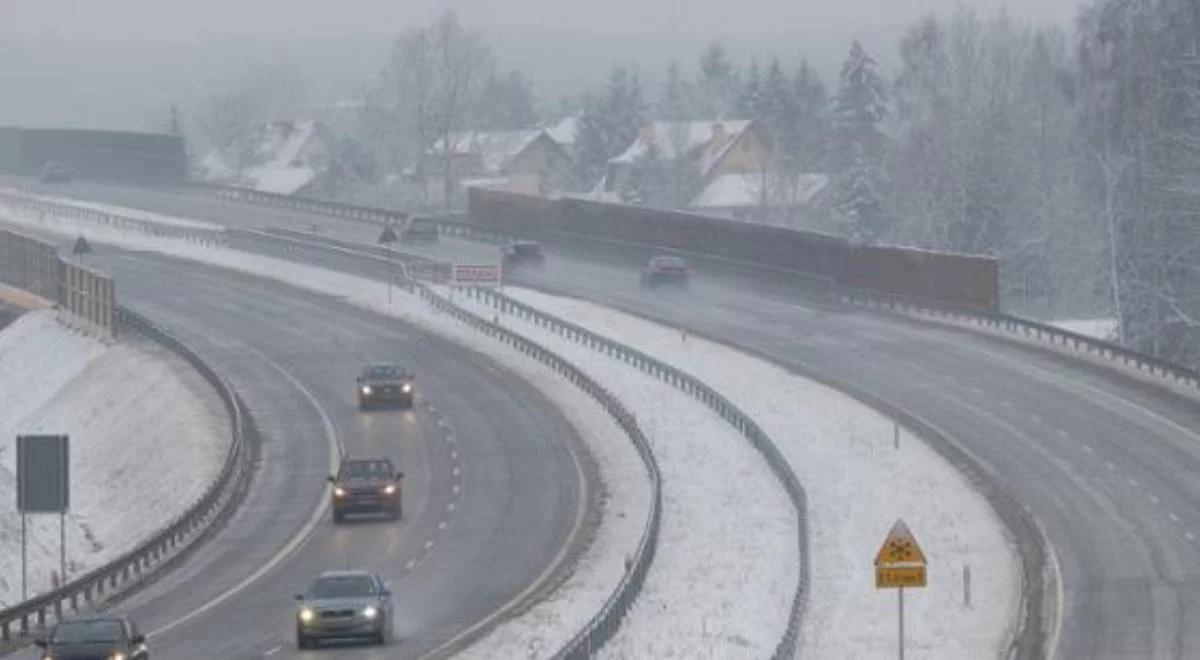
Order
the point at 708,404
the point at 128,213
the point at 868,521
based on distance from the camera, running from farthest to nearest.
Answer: the point at 128,213 → the point at 708,404 → the point at 868,521

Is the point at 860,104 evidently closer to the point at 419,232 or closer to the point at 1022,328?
the point at 419,232

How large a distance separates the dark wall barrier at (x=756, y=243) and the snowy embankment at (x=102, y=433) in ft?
83.2

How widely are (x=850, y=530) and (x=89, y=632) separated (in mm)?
20175

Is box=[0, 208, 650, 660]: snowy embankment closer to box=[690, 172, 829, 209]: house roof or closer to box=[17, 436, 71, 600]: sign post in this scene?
box=[17, 436, 71, 600]: sign post

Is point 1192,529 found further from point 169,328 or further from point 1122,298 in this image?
point 169,328

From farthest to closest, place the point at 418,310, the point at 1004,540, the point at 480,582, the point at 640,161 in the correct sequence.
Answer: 1. the point at 640,161
2. the point at 418,310
3. the point at 1004,540
4. the point at 480,582

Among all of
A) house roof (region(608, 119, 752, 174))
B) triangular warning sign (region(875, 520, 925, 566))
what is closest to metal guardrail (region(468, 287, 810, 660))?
triangular warning sign (region(875, 520, 925, 566))

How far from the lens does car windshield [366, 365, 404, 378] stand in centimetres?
7194

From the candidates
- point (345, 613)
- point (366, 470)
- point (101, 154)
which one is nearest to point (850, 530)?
point (366, 470)

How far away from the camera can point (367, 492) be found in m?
53.7

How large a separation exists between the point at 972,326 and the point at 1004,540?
36306 mm

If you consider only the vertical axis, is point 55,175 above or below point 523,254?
above

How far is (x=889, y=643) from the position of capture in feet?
135

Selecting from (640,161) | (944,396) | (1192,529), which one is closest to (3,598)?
(1192,529)
